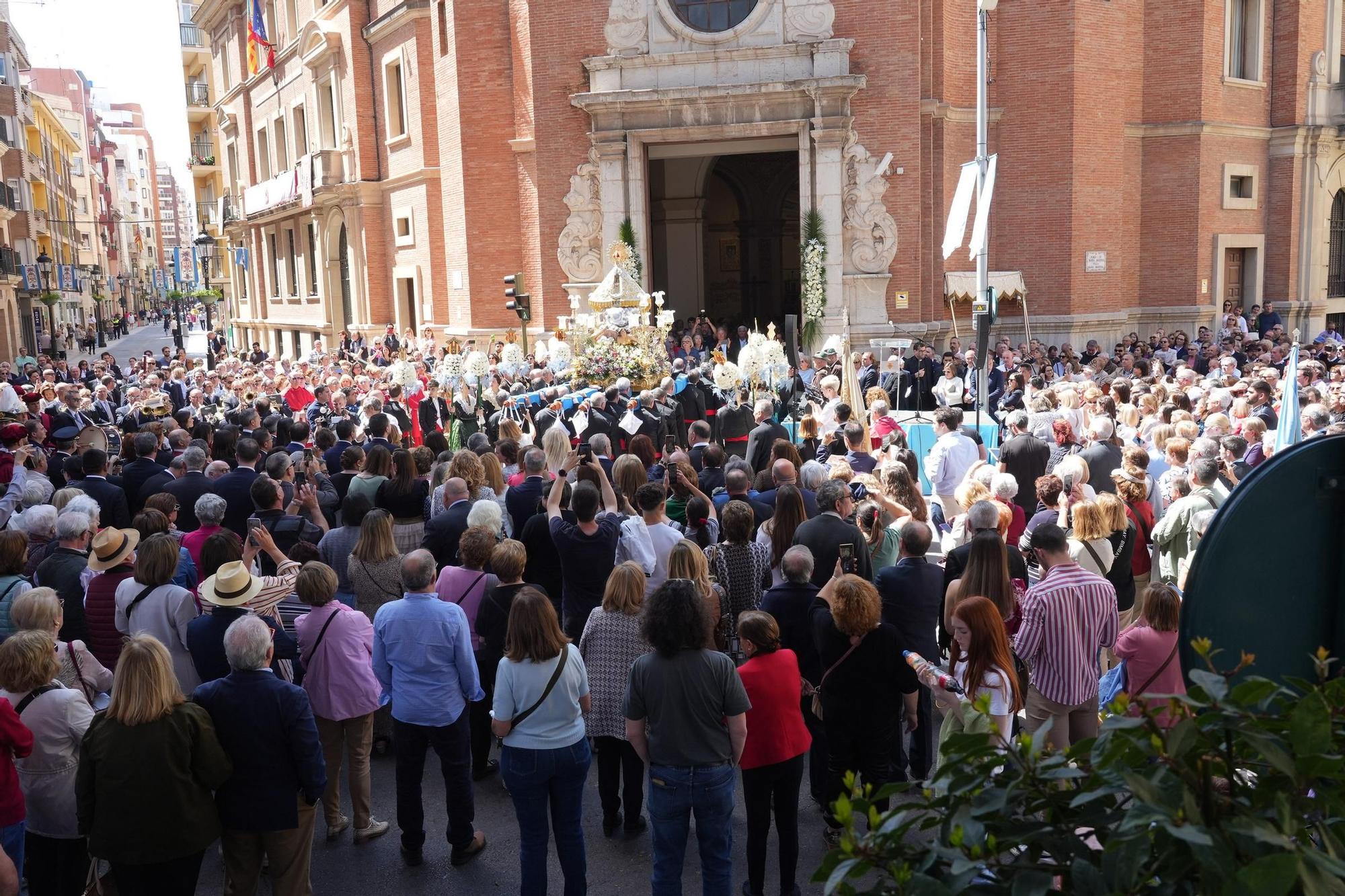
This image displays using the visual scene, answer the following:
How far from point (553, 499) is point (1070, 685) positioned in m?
3.78

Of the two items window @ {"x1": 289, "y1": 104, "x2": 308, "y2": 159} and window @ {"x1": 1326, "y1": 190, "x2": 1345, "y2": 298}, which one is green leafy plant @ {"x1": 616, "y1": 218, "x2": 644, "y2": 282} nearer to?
window @ {"x1": 289, "y1": 104, "x2": 308, "y2": 159}

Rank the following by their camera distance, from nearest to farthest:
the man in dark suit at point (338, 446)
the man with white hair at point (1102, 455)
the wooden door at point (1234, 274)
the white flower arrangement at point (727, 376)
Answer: the man with white hair at point (1102, 455), the man in dark suit at point (338, 446), the white flower arrangement at point (727, 376), the wooden door at point (1234, 274)

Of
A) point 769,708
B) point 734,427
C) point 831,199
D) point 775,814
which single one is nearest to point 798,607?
point 769,708

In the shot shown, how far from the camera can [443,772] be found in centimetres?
611

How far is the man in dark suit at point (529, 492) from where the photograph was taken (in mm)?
8617

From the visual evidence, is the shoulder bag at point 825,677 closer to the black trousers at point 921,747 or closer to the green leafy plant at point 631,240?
the black trousers at point 921,747

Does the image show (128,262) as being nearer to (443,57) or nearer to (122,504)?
(443,57)

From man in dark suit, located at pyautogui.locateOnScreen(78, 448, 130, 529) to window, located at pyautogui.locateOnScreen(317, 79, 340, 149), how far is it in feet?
89.5

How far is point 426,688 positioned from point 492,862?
3.65 feet

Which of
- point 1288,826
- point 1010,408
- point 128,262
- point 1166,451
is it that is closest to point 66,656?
point 1288,826

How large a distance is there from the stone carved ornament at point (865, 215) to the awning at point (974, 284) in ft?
4.94

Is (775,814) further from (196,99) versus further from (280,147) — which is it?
(196,99)

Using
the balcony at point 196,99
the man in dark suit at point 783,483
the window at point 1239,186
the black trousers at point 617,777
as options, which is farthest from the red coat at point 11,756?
the balcony at point 196,99

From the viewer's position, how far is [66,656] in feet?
18.4
